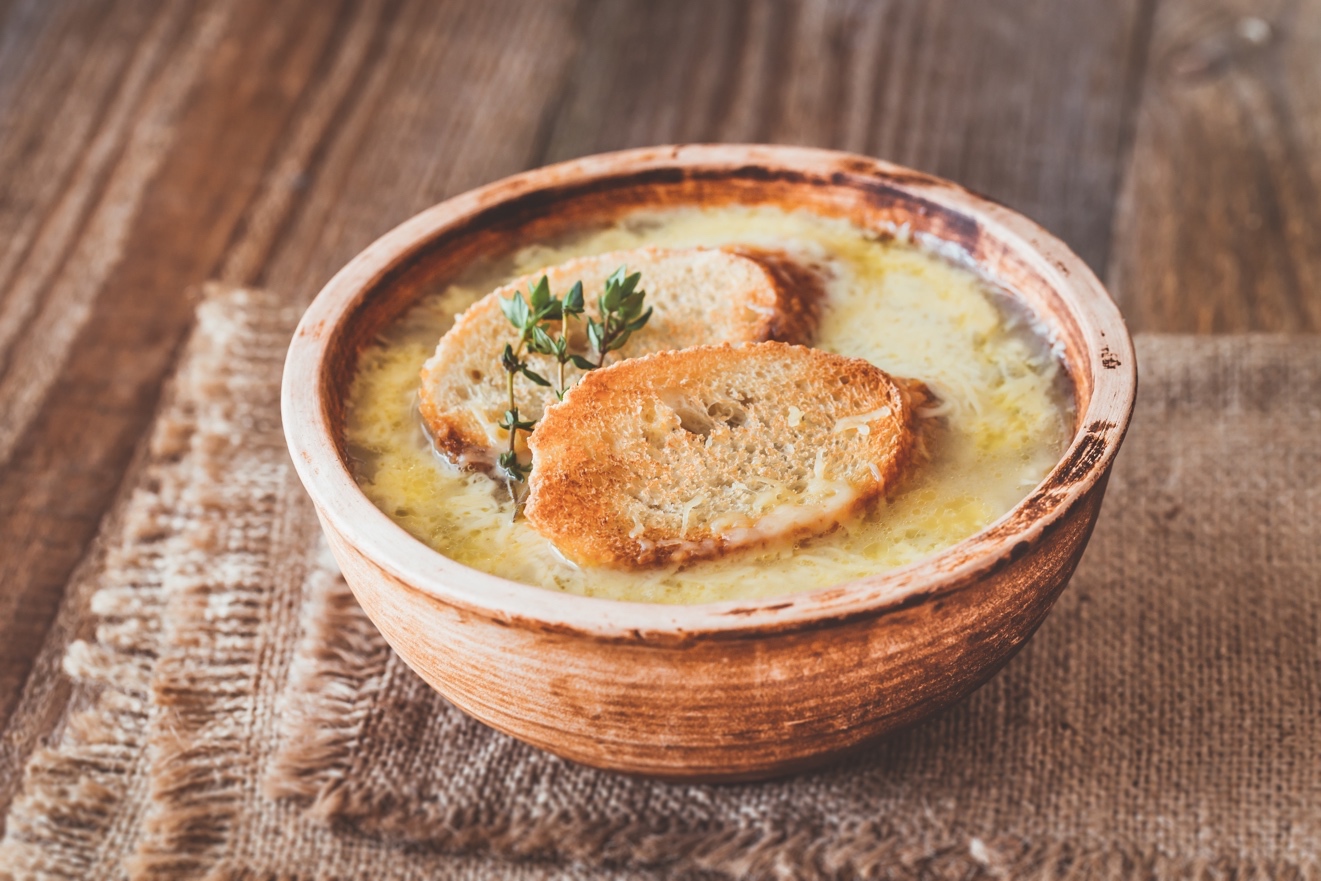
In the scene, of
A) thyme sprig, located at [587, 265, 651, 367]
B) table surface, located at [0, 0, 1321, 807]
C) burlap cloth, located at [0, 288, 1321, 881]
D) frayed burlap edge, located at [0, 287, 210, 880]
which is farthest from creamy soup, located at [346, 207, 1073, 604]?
table surface, located at [0, 0, 1321, 807]

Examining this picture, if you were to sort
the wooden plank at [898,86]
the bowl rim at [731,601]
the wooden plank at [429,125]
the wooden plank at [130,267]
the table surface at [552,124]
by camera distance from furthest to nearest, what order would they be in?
the wooden plank at [898,86]
the wooden plank at [429,125]
the table surface at [552,124]
the wooden plank at [130,267]
the bowl rim at [731,601]

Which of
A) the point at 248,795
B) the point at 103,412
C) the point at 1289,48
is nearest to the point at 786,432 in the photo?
the point at 248,795

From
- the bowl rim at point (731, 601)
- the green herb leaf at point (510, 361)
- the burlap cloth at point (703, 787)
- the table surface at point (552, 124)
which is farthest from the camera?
the table surface at point (552, 124)

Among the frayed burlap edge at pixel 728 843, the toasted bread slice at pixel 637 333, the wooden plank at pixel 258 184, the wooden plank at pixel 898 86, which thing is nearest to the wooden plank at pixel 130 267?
the wooden plank at pixel 258 184

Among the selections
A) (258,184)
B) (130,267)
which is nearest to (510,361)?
(130,267)

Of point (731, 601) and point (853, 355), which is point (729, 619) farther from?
point (853, 355)

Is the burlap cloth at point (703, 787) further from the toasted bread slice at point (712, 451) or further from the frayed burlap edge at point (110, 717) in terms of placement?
the toasted bread slice at point (712, 451)

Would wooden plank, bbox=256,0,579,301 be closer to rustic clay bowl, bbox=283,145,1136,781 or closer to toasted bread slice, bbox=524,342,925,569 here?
rustic clay bowl, bbox=283,145,1136,781
